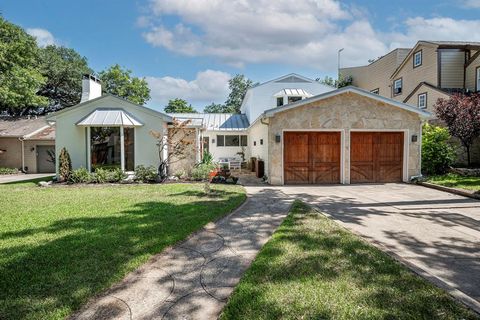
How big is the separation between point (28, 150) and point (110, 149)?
11.0 metres

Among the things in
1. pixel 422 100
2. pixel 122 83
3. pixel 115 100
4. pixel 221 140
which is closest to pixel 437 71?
pixel 422 100

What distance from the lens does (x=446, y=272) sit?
3.66 m


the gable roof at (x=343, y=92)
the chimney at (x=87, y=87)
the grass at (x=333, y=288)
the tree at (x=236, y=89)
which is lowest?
the grass at (x=333, y=288)

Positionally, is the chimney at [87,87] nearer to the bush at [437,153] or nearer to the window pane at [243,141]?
the window pane at [243,141]

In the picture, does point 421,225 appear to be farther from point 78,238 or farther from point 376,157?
point 376,157

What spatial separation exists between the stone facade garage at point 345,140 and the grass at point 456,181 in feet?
3.02

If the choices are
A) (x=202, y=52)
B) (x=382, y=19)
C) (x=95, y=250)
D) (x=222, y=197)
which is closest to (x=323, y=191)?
(x=222, y=197)

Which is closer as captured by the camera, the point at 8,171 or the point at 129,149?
the point at 129,149

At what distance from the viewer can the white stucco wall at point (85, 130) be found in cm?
1347

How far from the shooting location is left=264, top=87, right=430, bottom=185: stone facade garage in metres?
11.8

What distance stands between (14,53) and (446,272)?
2881 centimetres

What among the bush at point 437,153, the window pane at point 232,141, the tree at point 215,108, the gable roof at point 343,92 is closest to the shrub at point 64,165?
the gable roof at point 343,92

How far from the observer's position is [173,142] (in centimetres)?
1478

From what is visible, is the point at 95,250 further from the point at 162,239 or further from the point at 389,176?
the point at 389,176
